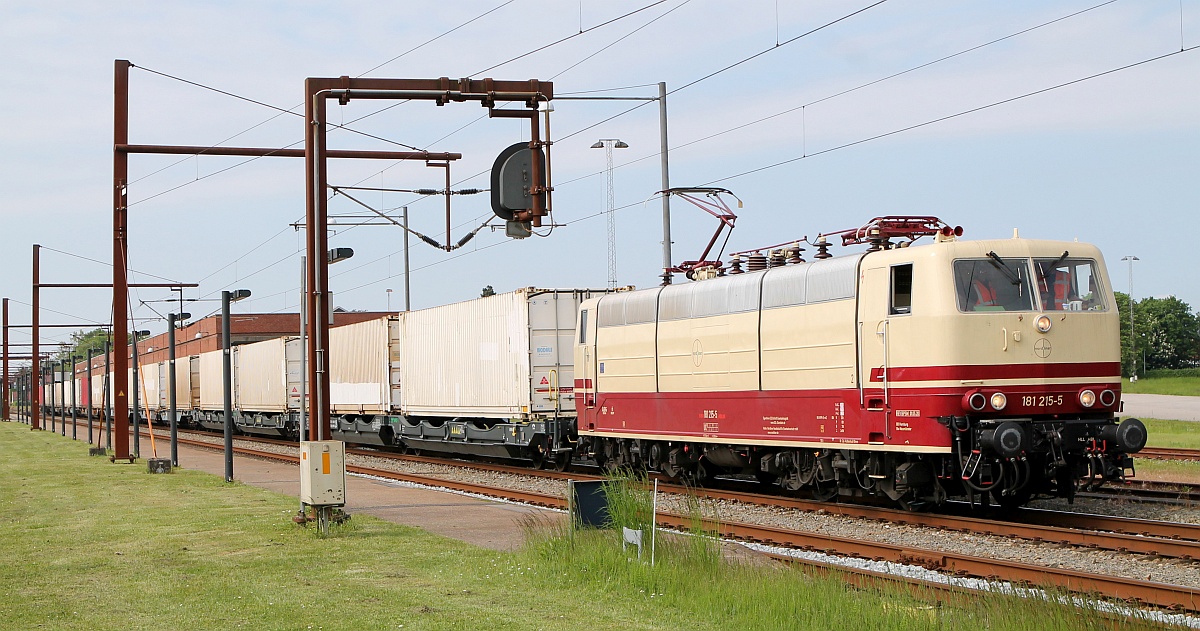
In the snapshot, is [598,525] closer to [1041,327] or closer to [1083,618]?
[1083,618]

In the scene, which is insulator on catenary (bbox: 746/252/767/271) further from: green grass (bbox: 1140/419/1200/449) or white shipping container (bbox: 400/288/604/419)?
green grass (bbox: 1140/419/1200/449)

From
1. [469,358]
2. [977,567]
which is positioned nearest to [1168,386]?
[469,358]

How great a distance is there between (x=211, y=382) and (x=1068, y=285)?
45515 millimetres

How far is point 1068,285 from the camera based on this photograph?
1498cm

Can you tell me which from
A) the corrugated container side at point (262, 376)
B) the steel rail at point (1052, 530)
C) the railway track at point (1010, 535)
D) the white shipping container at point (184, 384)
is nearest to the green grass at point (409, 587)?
the railway track at point (1010, 535)

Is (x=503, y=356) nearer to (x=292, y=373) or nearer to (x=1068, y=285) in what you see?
(x=1068, y=285)

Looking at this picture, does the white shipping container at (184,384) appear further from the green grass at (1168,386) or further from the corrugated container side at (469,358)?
the green grass at (1168,386)

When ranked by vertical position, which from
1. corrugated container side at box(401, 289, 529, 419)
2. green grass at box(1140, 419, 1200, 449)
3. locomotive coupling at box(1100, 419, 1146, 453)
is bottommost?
green grass at box(1140, 419, 1200, 449)

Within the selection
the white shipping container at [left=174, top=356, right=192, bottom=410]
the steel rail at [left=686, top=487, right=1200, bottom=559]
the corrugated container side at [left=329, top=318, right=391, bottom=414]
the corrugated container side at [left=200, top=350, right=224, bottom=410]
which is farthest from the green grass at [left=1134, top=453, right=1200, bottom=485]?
the white shipping container at [left=174, top=356, right=192, bottom=410]

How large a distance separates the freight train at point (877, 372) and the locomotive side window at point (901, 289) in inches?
0.7

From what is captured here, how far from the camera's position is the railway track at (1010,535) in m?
9.81

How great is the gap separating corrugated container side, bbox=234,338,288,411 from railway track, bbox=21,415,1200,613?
85.6ft

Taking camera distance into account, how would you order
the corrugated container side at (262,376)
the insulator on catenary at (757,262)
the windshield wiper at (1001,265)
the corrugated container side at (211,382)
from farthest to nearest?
the corrugated container side at (211,382)
the corrugated container side at (262,376)
the insulator on catenary at (757,262)
the windshield wiper at (1001,265)

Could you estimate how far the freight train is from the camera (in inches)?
567
